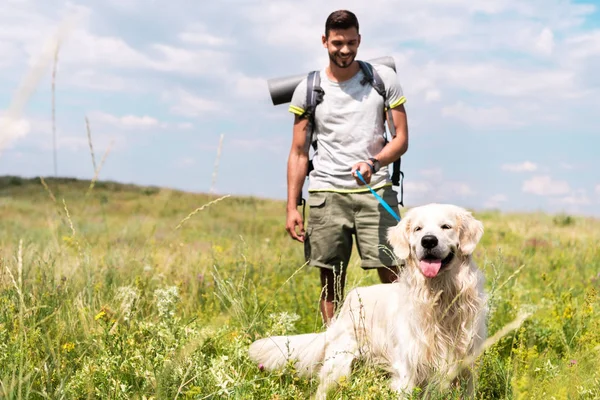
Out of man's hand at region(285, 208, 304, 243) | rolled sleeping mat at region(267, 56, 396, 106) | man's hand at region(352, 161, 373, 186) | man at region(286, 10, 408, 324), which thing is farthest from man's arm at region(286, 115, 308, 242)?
man's hand at region(352, 161, 373, 186)

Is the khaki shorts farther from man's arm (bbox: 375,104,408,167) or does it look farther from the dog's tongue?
the dog's tongue

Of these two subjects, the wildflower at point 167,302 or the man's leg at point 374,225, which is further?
the man's leg at point 374,225

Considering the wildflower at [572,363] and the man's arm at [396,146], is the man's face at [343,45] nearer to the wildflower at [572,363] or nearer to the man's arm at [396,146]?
the man's arm at [396,146]

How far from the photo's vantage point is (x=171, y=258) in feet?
22.7

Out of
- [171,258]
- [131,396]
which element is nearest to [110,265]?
[171,258]

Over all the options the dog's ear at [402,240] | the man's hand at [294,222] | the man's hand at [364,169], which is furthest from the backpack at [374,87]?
the dog's ear at [402,240]

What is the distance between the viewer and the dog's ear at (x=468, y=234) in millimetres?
3420

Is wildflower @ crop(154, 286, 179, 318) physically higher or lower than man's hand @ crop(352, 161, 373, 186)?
lower

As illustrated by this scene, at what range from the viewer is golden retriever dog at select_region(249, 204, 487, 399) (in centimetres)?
340

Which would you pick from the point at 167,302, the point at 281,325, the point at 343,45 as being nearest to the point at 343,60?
the point at 343,45

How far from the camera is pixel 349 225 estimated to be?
465 cm

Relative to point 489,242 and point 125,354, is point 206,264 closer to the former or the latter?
point 125,354

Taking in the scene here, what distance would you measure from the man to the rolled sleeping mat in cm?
29

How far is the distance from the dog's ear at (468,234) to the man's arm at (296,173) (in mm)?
1683
